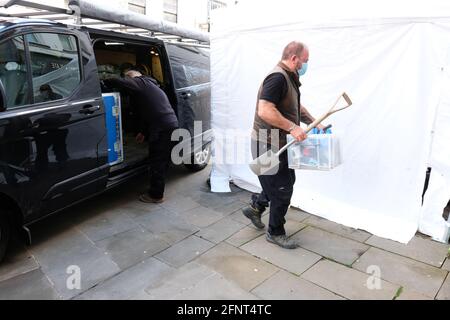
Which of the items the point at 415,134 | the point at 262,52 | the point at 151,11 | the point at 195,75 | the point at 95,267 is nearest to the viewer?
the point at 95,267

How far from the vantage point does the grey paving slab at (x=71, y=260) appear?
2.70m

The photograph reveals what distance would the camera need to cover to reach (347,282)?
2.71 metres

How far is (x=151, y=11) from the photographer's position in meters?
13.5

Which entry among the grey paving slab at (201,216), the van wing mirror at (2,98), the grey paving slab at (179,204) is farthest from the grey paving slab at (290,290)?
the van wing mirror at (2,98)

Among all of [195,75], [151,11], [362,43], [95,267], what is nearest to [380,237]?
[362,43]

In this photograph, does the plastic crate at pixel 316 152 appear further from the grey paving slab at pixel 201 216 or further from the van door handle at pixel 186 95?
the van door handle at pixel 186 95

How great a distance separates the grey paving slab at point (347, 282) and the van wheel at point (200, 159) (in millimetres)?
2726

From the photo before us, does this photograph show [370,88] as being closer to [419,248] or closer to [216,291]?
[419,248]

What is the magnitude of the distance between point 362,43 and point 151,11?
1188cm

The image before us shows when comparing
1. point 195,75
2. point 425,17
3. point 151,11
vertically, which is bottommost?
point 195,75

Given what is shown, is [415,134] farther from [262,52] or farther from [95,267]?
[95,267]

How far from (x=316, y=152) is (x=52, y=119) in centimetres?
219

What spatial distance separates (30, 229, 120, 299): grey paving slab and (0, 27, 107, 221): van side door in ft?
1.13
